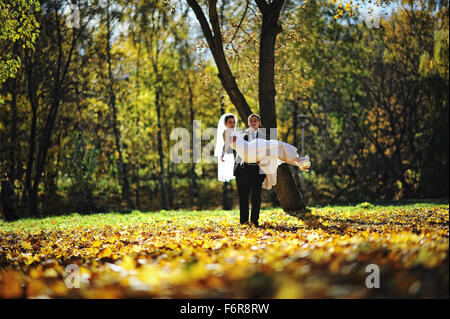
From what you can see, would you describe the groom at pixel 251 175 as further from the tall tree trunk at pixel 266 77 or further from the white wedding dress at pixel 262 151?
the tall tree trunk at pixel 266 77

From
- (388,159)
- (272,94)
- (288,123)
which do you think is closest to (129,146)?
(288,123)

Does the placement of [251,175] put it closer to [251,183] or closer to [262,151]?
[251,183]

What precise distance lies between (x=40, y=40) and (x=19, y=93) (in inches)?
104

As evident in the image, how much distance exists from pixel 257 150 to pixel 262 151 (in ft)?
0.33

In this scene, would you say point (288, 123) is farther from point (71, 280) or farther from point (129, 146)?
point (71, 280)

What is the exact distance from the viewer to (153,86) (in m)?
24.6

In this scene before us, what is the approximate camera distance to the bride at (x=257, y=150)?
316 inches

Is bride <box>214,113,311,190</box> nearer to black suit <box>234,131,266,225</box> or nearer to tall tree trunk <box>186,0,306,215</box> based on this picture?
black suit <box>234,131,266,225</box>

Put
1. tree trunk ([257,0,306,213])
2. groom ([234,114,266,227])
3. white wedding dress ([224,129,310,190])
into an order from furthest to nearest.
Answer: tree trunk ([257,0,306,213])
groom ([234,114,266,227])
white wedding dress ([224,129,310,190])

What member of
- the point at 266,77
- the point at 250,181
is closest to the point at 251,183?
the point at 250,181

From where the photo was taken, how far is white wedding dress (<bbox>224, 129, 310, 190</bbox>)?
8.02 metres

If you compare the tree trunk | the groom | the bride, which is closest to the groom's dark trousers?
the groom

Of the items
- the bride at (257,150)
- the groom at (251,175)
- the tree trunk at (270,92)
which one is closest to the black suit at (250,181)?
the groom at (251,175)

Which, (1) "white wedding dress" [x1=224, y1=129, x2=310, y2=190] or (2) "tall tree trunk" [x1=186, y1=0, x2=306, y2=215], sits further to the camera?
(2) "tall tree trunk" [x1=186, y1=0, x2=306, y2=215]
